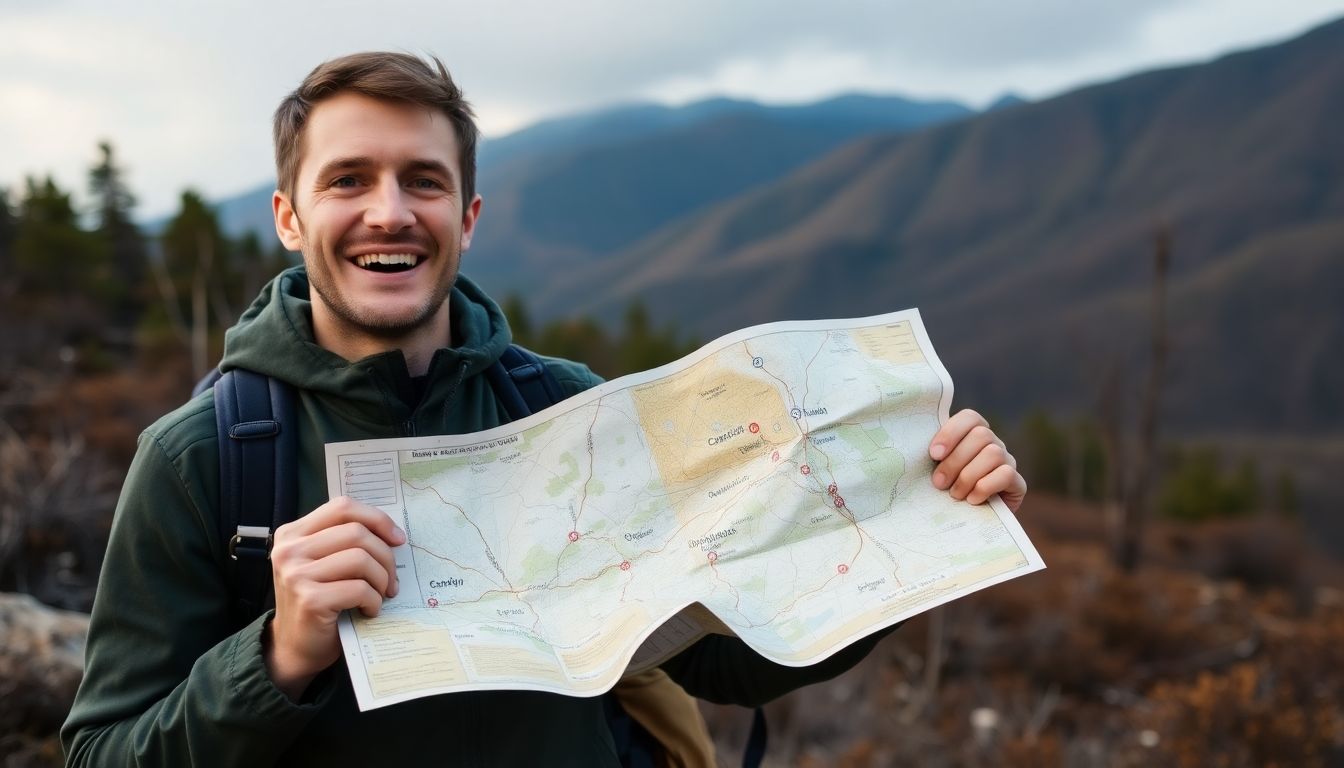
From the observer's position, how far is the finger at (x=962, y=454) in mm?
1985

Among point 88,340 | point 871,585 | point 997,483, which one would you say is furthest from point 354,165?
point 88,340

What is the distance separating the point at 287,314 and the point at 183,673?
689mm

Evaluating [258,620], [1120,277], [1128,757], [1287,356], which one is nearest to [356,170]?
[258,620]

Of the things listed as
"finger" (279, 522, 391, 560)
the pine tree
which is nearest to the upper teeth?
"finger" (279, 522, 391, 560)

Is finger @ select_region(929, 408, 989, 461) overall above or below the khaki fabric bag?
above

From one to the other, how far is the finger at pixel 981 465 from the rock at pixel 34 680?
9.89 feet

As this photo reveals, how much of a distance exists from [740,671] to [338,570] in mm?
989

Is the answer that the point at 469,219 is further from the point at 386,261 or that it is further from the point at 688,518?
the point at 688,518

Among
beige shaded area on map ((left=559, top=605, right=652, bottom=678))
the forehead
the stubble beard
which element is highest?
the forehead

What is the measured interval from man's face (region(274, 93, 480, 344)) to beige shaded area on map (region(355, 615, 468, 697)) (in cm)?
61

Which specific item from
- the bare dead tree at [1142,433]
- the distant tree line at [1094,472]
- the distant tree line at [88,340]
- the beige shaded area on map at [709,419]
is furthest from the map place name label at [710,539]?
the distant tree line at [1094,472]

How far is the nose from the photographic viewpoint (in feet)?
6.39

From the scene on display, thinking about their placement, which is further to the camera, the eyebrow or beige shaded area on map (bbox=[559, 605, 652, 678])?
the eyebrow

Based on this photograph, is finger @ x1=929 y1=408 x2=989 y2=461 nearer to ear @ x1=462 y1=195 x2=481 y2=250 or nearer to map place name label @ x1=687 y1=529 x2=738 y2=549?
map place name label @ x1=687 y1=529 x2=738 y2=549
